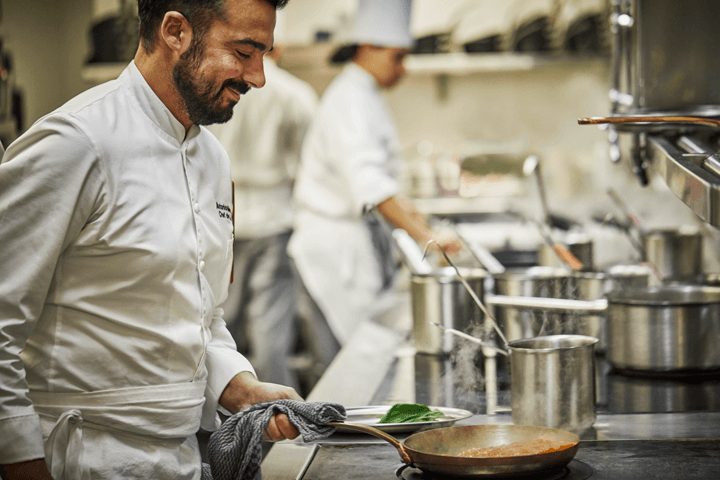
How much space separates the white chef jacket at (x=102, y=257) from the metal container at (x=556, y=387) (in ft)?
1.46

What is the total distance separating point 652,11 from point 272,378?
2.26 m

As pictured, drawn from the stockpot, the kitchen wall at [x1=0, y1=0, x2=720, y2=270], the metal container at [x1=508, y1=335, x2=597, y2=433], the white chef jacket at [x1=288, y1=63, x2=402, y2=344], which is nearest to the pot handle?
the stockpot

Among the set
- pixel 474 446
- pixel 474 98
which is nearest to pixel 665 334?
pixel 474 446

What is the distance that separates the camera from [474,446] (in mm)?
980

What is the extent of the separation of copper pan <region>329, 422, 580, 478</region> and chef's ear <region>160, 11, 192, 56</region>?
522 mm

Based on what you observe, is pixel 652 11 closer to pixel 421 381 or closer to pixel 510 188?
pixel 421 381

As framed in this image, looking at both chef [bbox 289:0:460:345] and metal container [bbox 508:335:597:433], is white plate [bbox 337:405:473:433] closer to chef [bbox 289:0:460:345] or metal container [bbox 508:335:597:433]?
metal container [bbox 508:335:597:433]

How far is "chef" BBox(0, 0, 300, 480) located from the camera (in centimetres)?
90

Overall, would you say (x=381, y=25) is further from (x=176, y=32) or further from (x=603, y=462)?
(x=603, y=462)

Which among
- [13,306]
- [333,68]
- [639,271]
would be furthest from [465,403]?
[333,68]

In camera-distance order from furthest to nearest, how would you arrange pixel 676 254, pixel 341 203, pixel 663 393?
pixel 341 203, pixel 676 254, pixel 663 393

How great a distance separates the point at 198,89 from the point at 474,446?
1.91 feet

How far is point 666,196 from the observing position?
379 cm

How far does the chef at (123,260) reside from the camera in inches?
35.5
